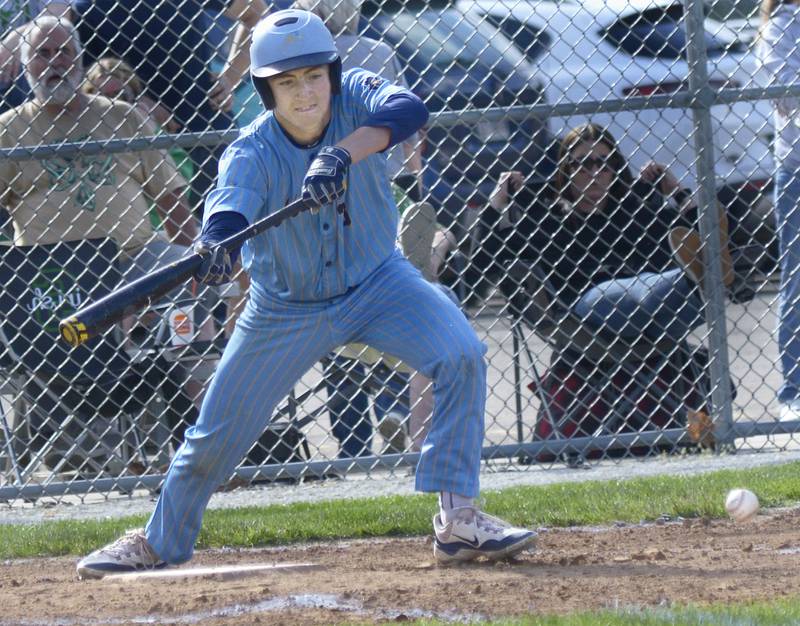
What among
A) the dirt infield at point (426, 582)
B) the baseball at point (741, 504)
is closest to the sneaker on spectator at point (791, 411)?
the dirt infield at point (426, 582)

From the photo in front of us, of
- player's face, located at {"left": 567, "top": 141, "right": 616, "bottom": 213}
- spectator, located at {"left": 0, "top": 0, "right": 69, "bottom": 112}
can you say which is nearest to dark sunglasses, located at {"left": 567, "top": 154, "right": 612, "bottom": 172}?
player's face, located at {"left": 567, "top": 141, "right": 616, "bottom": 213}

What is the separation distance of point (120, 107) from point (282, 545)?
2405 mm

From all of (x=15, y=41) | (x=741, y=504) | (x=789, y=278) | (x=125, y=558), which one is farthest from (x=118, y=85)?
(x=741, y=504)

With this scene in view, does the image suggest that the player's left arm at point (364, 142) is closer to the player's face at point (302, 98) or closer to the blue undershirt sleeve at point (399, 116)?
the blue undershirt sleeve at point (399, 116)

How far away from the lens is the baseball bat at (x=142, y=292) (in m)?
3.91

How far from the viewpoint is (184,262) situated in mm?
3943

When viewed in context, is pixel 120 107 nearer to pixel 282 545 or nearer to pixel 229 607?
pixel 282 545

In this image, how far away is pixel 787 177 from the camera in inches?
263

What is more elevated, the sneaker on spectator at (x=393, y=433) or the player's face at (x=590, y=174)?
the player's face at (x=590, y=174)

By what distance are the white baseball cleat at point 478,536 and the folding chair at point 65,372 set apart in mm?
2338

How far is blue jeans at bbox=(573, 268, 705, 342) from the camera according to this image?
260 inches

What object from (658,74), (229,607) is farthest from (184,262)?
(658,74)

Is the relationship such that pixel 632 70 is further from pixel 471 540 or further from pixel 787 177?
pixel 471 540

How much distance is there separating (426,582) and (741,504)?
1.27 m
